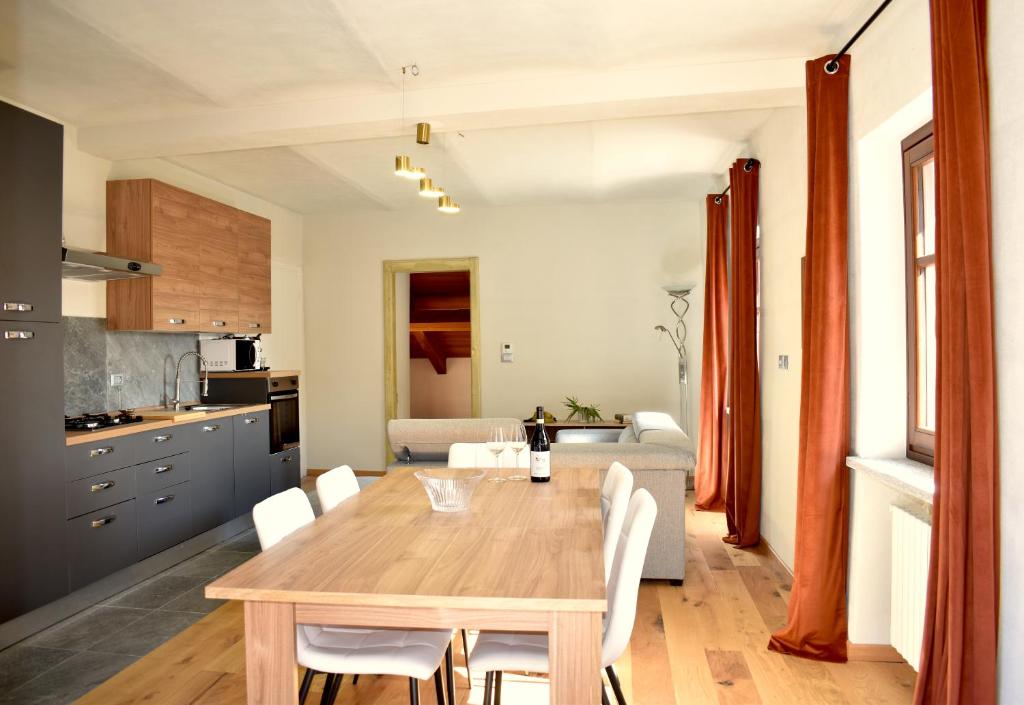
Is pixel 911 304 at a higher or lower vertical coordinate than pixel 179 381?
higher

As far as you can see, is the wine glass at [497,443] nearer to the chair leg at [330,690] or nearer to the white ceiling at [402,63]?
the chair leg at [330,690]

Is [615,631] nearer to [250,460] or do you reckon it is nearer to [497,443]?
[497,443]

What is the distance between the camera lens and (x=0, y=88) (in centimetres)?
384

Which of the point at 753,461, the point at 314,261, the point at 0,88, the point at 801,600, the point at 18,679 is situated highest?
the point at 0,88

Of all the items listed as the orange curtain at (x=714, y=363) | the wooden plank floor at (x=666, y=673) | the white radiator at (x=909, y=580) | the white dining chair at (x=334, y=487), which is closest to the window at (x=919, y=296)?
the white radiator at (x=909, y=580)

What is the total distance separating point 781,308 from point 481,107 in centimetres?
212

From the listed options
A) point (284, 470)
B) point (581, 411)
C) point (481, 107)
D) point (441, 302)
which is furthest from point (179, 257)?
point (441, 302)

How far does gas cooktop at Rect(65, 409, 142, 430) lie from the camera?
3.83 meters

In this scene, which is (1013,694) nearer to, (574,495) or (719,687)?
(719,687)

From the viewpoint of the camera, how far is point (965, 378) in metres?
1.90

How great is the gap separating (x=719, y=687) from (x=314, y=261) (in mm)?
6027

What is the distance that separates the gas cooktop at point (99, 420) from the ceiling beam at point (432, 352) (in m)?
5.28

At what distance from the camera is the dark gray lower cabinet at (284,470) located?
5.56 meters

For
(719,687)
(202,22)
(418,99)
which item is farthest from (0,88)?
(719,687)
